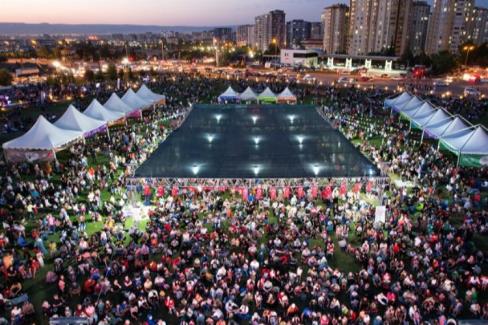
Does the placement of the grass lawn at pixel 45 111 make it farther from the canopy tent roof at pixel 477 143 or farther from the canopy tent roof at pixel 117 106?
the canopy tent roof at pixel 477 143

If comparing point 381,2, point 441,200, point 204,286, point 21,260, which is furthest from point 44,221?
point 381,2

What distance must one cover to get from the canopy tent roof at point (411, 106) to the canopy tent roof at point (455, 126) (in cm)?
619

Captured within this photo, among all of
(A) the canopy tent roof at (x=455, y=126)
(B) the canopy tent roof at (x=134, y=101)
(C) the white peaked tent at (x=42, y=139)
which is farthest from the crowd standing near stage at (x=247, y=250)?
(B) the canopy tent roof at (x=134, y=101)

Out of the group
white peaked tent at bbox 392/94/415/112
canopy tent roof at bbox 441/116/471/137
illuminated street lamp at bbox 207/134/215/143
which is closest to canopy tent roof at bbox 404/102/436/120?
white peaked tent at bbox 392/94/415/112

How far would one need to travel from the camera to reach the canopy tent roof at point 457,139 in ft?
68.6

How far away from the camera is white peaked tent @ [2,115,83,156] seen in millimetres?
21344

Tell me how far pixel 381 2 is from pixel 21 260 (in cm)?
11246

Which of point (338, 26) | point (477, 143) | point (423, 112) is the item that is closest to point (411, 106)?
point (423, 112)

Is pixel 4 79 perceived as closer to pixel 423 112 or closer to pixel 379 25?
pixel 423 112

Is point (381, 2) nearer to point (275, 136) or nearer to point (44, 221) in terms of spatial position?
point (275, 136)

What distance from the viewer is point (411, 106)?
1216 inches

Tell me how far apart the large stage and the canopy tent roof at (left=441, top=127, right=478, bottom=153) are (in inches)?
265

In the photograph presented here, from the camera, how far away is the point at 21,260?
12.8 meters

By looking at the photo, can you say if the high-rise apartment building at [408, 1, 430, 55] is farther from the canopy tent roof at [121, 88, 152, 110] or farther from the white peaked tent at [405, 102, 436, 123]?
the canopy tent roof at [121, 88, 152, 110]
